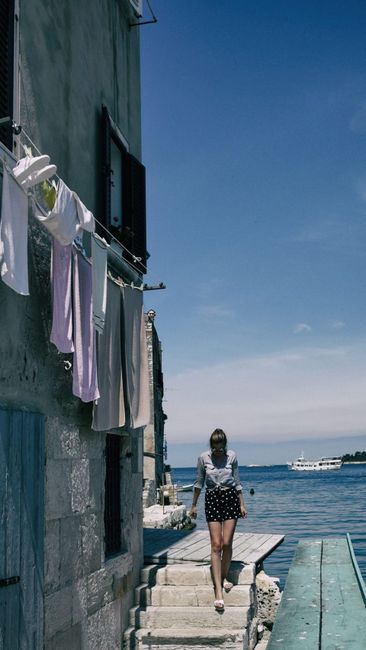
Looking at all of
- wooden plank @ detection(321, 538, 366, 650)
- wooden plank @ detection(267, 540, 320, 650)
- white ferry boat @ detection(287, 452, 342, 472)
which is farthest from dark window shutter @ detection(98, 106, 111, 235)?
white ferry boat @ detection(287, 452, 342, 472)

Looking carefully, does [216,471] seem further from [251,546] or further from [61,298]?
[61,298]

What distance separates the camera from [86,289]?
6.52 m

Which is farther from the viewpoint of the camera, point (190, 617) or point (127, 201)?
point (127, 201)

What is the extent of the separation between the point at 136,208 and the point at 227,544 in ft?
14.9

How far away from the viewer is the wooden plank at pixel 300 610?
5812 mm

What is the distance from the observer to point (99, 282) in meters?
6.86

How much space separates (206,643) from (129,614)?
39.2 inches

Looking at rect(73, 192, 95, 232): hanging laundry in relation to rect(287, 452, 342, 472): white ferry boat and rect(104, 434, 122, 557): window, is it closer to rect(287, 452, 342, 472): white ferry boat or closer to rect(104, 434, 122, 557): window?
rect(104, 434, 122, 557): window

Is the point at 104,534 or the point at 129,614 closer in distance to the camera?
the point at 104,534

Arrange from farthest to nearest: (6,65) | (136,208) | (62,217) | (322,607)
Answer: (136,208)
(322,607)
(62,217)
(6,65)

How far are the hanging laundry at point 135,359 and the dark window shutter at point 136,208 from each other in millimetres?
839

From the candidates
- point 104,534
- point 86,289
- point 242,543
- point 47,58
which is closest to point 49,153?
point 47,58

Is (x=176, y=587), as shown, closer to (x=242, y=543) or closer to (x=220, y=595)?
(x=220, y=595)

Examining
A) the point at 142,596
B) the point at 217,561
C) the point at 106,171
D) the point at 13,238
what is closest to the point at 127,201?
the point at 106,171
